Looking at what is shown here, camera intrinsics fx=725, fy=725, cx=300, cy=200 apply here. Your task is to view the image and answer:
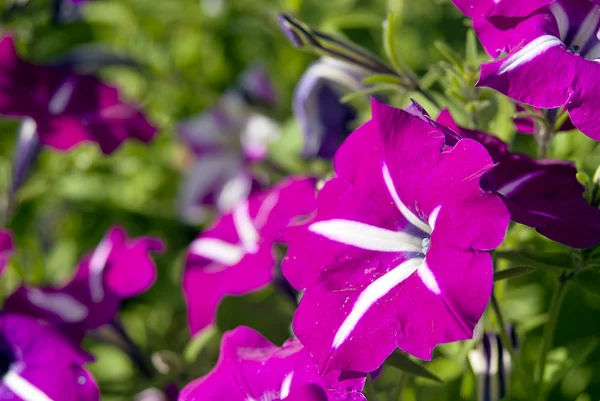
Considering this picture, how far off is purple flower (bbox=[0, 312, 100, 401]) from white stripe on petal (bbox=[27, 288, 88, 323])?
74 millimetres

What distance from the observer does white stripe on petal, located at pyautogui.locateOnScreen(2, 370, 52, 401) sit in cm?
74

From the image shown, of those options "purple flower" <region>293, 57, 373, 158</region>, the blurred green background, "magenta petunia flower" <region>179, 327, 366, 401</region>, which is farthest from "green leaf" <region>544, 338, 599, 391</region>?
"purple flower" <region>293, 57, 373, 158</region>

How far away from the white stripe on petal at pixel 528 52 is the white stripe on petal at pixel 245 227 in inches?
19.6

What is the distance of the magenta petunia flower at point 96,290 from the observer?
34.6 inches

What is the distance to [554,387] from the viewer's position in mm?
786

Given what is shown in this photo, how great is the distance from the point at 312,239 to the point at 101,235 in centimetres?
89

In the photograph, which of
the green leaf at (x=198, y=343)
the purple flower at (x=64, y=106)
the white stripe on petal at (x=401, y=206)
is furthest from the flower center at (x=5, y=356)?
the white stripe on petal at (x=401, y=206)

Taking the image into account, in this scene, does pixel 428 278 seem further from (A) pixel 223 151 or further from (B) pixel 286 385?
(A) pixel 223 151

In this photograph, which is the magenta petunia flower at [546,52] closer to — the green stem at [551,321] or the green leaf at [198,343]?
the green stem at [551,321]

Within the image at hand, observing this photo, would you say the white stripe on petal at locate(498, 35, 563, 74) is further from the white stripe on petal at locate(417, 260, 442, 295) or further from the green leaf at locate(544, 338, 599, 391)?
the green leaf at locate(544, 338, 599, 391)

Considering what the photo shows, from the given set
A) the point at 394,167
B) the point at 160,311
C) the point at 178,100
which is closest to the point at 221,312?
the point at 160,311

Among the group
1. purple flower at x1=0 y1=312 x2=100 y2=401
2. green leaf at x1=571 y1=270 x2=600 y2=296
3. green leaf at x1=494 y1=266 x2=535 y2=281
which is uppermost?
green leaf at x1=494 y1=266 x2=535 y2=281

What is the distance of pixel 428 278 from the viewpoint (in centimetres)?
54

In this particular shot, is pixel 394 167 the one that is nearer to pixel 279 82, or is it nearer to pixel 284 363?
pixel 284 363
